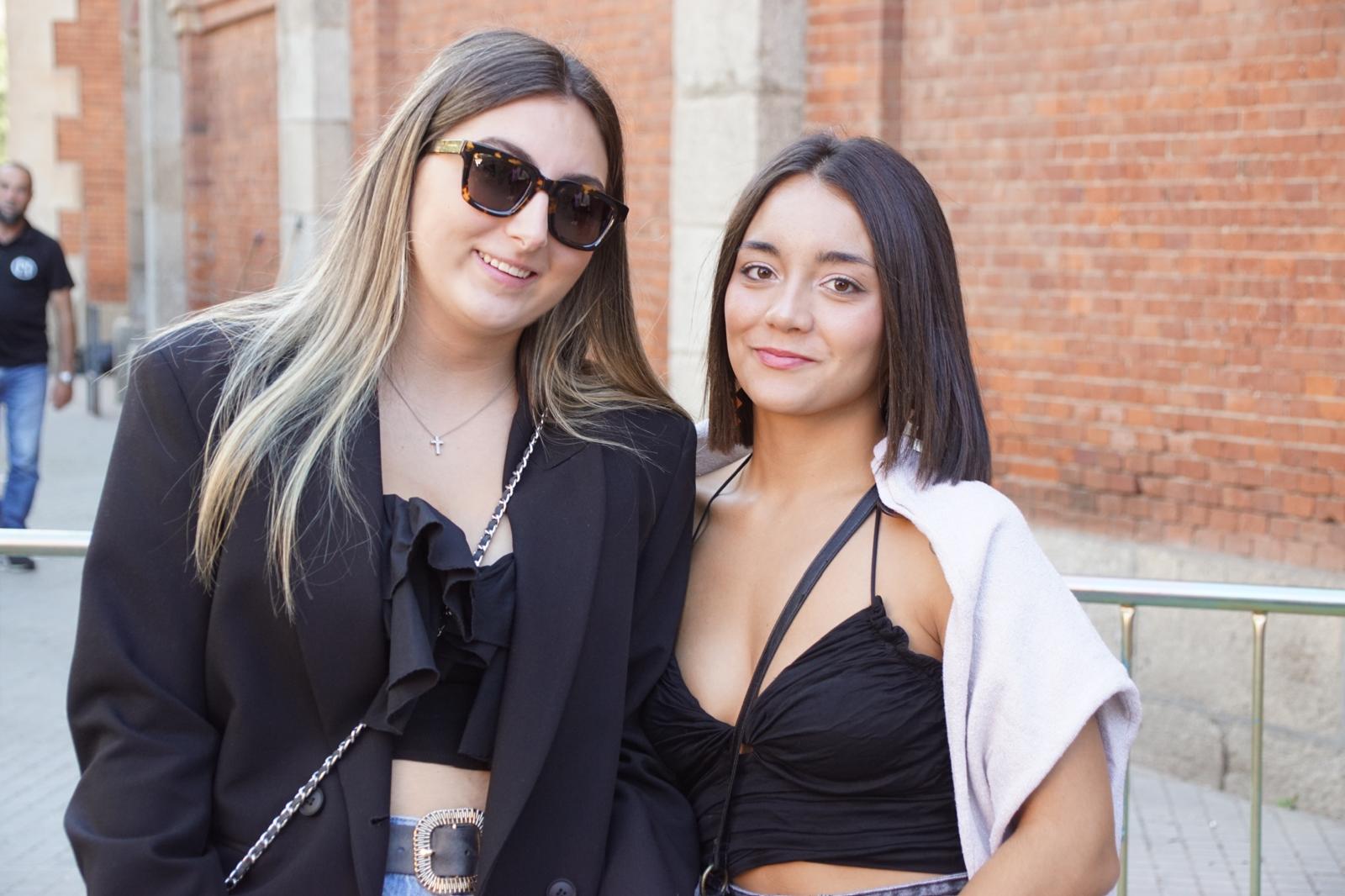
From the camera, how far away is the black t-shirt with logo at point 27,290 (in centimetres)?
1050

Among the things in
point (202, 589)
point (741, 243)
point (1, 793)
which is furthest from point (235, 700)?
point (1, 793)

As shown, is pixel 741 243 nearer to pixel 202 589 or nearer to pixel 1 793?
pixel 202 589

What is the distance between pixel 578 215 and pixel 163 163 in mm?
16117

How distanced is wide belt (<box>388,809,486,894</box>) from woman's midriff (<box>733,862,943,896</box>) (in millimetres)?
486

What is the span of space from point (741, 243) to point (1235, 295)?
3.74 meters

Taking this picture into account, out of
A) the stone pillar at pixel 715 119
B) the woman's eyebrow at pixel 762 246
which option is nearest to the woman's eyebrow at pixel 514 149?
the woman's eyebrow at pixel 762 246

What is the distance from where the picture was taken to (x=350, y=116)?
499 inches

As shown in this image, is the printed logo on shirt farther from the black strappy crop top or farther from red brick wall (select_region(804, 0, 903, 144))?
the black strappy crop top

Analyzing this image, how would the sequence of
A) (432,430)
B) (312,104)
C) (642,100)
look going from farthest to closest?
(312,104) < (642,100) < (432,430)

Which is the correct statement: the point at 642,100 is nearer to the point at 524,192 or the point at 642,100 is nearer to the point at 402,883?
the point at 524,192

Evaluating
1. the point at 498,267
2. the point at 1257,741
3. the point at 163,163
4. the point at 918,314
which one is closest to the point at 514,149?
the point at 498,267

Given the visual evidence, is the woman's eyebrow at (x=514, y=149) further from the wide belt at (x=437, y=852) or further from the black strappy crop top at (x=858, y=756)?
the wide belt at (x=437, y=852)

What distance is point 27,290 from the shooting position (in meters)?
10.7

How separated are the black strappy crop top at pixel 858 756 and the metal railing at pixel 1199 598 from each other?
0.84 meters
